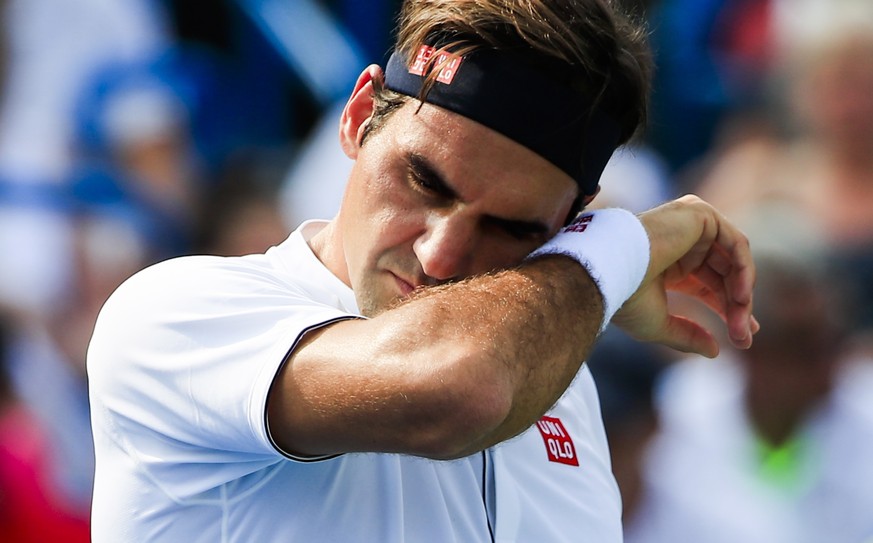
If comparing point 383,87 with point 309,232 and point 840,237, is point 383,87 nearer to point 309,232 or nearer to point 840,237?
point 309,232

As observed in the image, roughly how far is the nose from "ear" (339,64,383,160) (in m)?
0.39

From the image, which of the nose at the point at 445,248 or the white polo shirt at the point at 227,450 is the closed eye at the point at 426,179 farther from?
the white polo shirt at the point at 227,450

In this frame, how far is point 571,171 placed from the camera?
7.10 ft

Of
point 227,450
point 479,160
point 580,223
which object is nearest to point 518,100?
point 479,160

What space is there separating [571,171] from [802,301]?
2271mm

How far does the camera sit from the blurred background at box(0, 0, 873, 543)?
4.22 metres

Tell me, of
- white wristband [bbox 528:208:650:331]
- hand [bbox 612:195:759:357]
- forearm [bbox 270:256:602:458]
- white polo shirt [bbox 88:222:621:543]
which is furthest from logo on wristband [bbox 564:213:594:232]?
white polo shirt [bbox 88:222:621:543]

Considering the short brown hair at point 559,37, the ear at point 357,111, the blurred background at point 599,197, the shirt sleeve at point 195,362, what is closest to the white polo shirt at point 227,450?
the shirt sleeve at point 195,362

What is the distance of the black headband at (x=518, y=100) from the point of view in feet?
6.82

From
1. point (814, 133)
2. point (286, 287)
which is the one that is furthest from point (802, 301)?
point (286, 287)

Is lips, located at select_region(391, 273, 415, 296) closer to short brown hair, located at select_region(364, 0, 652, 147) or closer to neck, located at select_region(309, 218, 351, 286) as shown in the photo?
neck, located at select_region(309, 218, 351, 286)

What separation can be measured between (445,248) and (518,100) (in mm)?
292

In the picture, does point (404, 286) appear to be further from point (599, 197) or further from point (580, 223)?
point (599, 197)

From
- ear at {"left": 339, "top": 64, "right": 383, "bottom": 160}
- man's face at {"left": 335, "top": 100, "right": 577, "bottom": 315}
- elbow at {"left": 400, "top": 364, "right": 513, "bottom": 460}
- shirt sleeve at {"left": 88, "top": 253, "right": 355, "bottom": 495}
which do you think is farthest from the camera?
ear at {"left": 339, "top": 64, "right": 383, "bottom": 160}
